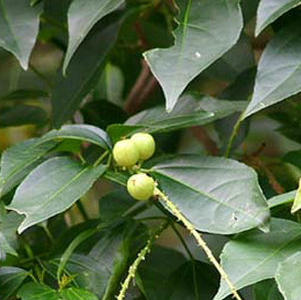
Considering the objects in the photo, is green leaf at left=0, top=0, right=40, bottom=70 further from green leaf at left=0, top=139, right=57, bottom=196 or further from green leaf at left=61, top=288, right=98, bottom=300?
green leaf at left=61, top=288, right=98, bottom=300

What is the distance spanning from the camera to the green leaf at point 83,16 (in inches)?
30.6

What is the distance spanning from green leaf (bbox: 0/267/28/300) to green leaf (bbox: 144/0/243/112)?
228 mm

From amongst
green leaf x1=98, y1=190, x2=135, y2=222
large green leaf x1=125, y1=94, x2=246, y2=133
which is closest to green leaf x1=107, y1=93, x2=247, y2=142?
large green leaf x1=125, y1=94, x2=246, y2=133

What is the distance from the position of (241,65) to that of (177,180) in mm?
339

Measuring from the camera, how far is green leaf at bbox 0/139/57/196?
0.77 m

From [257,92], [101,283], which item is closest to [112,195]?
[101,283]

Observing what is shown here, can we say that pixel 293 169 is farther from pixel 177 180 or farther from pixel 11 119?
pixel 11 119

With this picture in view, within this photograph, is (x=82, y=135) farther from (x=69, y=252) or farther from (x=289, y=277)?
(x=289, y=277)

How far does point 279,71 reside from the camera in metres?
0.77

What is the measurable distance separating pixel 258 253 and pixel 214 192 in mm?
76

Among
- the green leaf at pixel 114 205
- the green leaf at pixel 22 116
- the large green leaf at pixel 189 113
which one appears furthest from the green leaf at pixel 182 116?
the green leaf at pixel 22 116

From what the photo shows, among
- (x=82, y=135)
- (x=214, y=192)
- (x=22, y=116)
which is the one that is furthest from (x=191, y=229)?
(x=22, y=116)

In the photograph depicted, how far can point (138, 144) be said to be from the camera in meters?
0.75

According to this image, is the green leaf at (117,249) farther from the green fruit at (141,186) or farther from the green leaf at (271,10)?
the green leaf at (271,10)
